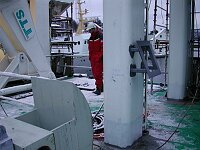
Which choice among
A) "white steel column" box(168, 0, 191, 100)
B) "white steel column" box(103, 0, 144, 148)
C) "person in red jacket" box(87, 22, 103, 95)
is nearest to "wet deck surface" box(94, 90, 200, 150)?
"white steel column" box(103, 0, 144, 148)

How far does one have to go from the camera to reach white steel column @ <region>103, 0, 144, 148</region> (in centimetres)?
301

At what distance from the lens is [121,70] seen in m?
3.07

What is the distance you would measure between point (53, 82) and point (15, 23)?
289 cm

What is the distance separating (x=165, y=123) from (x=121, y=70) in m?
1.56

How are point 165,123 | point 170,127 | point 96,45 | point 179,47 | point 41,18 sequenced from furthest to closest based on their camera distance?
point 41,18, point 96,45, point 179,47, point 165,123, point 170,127

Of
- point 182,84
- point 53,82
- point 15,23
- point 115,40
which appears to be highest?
point 15,23

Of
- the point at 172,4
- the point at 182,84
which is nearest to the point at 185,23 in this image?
the point at 172,4

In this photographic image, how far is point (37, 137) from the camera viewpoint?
1810 millimetres

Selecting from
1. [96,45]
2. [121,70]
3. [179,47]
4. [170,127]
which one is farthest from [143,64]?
[96,45]

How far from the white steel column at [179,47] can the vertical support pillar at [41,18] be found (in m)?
3.79

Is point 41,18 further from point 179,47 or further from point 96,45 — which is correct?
point 179,47

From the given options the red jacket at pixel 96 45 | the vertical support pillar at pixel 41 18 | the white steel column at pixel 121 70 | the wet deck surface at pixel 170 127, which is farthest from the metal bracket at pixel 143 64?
the vertical support pillar at pixel 41 18

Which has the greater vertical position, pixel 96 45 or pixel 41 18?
pixel 41 18

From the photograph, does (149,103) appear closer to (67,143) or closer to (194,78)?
(194,78)
